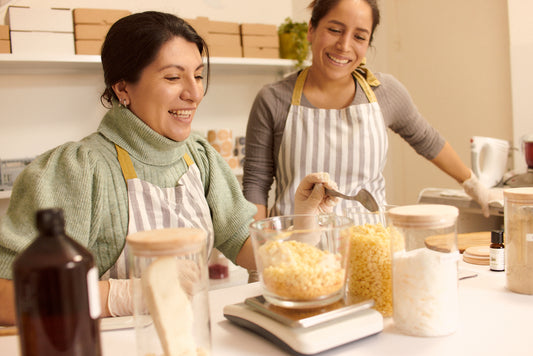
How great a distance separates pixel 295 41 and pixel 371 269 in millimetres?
2022

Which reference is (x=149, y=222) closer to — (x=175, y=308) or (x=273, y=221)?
(x=273, y=221)

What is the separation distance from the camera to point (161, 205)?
4.24 ft

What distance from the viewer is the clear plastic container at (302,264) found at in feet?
2.52

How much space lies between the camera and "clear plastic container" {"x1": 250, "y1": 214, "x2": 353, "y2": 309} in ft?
2.52

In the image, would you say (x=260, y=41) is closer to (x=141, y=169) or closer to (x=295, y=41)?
(x=295, y=41)

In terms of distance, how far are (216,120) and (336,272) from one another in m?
2.11

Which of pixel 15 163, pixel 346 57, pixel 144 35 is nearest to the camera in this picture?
pixel 144 35

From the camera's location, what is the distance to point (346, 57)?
181 centimetres

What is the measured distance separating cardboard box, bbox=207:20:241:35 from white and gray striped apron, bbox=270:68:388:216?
2.69 feet

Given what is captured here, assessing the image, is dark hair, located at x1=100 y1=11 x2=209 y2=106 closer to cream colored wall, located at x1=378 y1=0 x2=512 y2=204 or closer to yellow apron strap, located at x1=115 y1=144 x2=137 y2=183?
yellow apron strap, located at x1=115 y1=144 x2=137 y2=183

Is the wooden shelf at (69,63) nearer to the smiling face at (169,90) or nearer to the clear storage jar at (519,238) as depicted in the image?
the smiling face at (169,90)

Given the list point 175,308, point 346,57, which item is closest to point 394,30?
point 346,57

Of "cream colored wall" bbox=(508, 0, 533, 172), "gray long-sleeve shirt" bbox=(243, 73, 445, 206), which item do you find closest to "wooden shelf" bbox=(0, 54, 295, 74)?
"gray long-sleeve shirt" bbox=(243, 73, 445, 206)

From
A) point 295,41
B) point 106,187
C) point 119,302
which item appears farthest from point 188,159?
point 295,41
